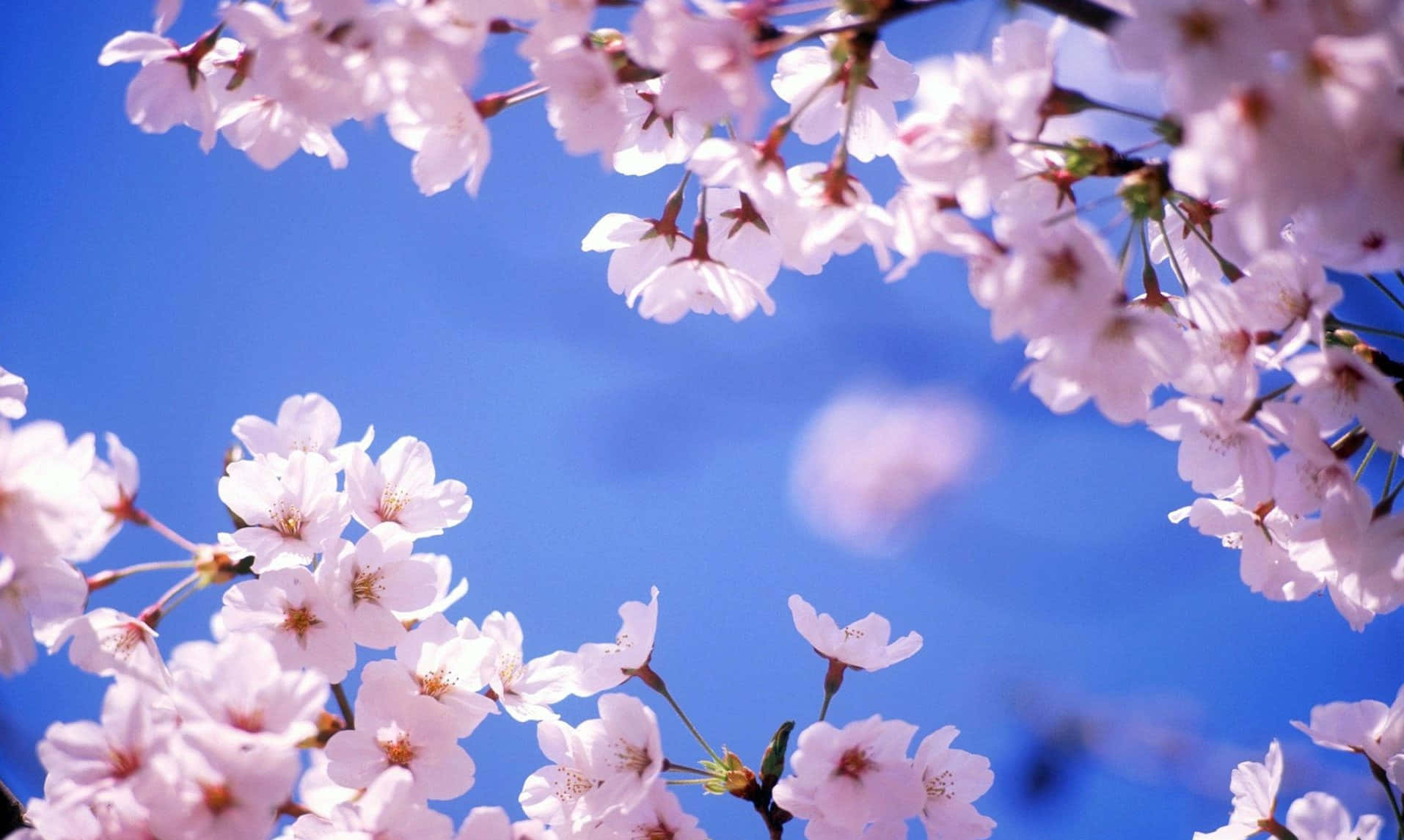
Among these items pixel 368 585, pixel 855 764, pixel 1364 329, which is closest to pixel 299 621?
pixel 368 585

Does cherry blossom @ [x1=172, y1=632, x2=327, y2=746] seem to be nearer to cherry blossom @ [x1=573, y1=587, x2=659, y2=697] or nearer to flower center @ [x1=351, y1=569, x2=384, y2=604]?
flower center @ [x1=351, y1=569, x2=384, y2=604]

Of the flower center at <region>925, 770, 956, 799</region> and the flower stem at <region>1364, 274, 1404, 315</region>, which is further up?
the flower stem at <region>1364, 274, 1404, 315</region>

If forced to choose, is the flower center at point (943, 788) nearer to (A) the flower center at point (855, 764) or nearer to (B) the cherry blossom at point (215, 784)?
(A) the flower center at point (855, 764)

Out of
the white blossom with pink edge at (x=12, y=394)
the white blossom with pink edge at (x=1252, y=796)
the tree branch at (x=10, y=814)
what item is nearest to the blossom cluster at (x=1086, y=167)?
the white blossom with pink edge at (x=1252, y=796)

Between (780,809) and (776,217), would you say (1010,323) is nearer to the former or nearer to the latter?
(776,217)

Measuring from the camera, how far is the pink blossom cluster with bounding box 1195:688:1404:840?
1.59m

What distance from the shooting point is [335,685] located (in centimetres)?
155

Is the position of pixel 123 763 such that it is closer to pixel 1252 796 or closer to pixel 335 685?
pixel 335 685

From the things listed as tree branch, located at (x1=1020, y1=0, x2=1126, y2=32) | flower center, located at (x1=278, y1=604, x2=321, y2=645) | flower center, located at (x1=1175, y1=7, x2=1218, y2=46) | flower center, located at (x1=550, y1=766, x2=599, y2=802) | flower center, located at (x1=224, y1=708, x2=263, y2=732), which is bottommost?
flower center, located at (x1=550, y1=766, x2=599, y2=802)

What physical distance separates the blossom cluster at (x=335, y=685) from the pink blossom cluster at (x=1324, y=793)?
0.54 meters

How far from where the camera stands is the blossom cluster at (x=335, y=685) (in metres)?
1.21

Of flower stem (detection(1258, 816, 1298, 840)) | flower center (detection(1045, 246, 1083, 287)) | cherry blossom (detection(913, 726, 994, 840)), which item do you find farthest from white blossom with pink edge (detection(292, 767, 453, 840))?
flower stem (detection(1258, 816, 1298, 840))

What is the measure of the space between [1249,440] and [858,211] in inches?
24.1

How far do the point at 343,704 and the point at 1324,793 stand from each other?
171cm
